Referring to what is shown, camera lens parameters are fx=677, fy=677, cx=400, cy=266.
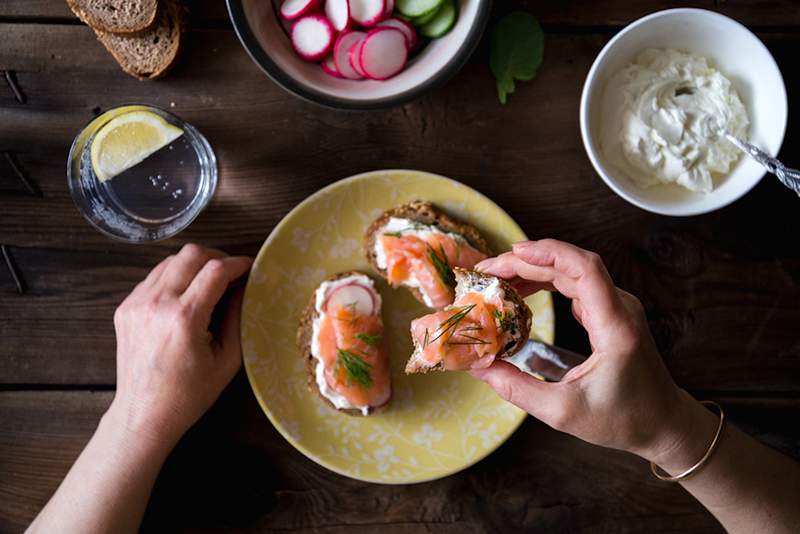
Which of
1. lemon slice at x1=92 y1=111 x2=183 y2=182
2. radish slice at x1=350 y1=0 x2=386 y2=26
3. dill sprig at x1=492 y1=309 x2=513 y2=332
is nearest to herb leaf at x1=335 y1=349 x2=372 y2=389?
dill sprig at x1=492 y1=309 x2=513 y2=332

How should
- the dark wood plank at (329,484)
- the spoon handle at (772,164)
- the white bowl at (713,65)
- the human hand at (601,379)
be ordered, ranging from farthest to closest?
the dark wood plank at (329,484) < the white bowl at (713,65) < the spoon handle at (772,164) < the human hand at (601,379)

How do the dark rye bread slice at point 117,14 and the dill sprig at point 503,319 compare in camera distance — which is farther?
the dark rye bread slice at point 117,14

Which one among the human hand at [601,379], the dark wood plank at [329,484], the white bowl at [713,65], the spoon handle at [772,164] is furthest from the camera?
the dark wood plank at [329,484]

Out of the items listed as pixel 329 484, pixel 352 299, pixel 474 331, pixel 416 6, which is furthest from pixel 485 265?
pixel 329 484

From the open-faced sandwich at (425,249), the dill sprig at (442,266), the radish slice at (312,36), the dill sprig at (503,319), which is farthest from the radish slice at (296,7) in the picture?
the dill sprig at (503,319)

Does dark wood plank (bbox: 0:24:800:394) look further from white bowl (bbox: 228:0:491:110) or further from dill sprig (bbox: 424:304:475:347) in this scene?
dill sprig (bbox: 424:304:475:347)

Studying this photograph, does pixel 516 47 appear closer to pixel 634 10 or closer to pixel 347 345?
pixel 634 10

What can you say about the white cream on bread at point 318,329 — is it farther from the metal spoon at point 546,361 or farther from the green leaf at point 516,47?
the green leaf at point 516,47
